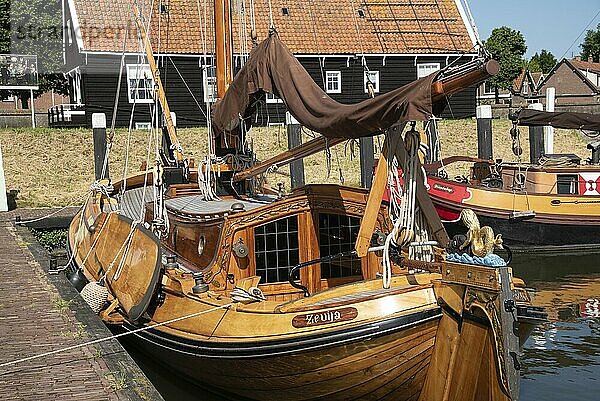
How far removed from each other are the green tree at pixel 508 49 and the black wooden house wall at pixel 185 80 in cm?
2985

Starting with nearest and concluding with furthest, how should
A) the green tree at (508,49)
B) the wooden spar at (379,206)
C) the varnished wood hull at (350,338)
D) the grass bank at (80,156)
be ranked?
the varnished wood hull at (350,338) → the wooden spar at (379,206) → the grass bank at (80,156) → the green tree at (508,49)

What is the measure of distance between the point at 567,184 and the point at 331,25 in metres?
15.2

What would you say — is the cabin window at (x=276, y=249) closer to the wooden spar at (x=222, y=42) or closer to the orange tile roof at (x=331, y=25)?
the wooden spar at (x=222, y=42)

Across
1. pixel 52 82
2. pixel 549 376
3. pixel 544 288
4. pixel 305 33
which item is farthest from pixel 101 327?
pixel 52 82

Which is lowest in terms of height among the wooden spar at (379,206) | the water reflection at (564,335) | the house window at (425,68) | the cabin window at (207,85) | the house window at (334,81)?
the water reflection at (564,335)

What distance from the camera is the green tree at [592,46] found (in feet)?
273

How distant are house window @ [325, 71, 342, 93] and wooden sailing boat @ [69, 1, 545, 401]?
69.5 ft

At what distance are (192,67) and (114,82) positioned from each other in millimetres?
2994

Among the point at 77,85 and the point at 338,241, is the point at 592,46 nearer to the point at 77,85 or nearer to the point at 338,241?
the point at 77,85

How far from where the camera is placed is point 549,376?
10.3 metres

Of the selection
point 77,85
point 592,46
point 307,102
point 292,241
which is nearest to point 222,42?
point 292,241

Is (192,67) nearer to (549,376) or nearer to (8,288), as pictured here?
(8,288)

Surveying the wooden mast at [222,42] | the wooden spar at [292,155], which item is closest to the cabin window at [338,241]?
the wooden spar at [292,155]

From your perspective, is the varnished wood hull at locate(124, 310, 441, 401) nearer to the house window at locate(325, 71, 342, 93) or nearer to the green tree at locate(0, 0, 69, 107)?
the house window at locate(325, 71, 342, 93)
